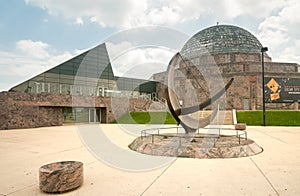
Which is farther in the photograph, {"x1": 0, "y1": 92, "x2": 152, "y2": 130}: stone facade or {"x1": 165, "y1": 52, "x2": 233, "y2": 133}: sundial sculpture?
{"x1": 0, "y1": 92, "x2": 152, "y2": 130}: stone facade

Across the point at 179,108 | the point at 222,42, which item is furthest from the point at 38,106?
the point at 222,42

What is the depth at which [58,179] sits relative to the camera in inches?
126

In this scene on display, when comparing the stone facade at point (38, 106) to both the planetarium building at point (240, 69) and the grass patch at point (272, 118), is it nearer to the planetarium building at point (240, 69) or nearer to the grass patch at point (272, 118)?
the planetarium building at point (240, 69)

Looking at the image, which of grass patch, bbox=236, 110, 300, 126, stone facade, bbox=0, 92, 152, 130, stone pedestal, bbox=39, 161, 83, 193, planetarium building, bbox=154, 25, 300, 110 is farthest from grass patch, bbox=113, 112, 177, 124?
stone pedestal, bbox=39, 161, 83, 193

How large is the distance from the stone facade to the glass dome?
14444 millimetres

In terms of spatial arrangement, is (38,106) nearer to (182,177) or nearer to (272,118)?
(182,177)

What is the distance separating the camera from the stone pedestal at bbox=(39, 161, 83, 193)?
10.4 feet

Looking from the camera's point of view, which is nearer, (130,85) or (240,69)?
(240,69)

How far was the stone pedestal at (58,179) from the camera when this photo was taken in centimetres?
317

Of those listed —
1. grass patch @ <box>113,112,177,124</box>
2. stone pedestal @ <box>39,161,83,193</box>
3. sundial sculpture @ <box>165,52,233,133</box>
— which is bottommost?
grass patch @ <box>113,112,177,124</box>

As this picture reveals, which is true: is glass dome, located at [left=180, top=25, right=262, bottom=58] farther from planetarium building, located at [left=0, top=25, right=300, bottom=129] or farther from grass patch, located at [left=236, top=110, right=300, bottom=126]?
grass patch, located at [left=236, top=110, right=300, bottom=126]

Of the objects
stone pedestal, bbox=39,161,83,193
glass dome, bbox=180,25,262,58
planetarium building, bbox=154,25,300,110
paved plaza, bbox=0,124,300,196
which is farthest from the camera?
glass dome, bbox=180,25,262,58

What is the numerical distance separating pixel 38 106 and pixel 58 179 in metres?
13.3

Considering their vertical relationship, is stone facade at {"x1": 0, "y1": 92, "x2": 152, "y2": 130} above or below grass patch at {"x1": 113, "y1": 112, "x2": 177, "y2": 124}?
above
